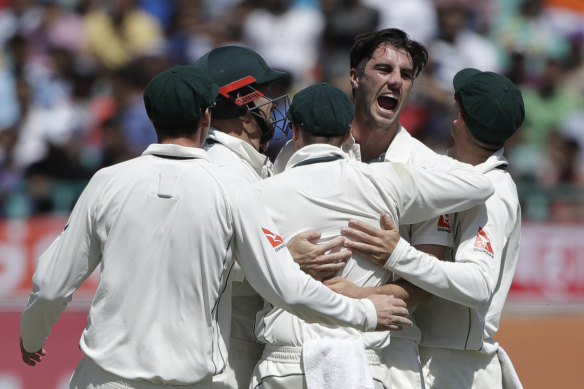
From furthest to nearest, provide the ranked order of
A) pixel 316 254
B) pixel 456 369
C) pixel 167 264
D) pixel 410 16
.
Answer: pixel 410 16 → pixel 456 369 → pixel 316 254 → pixel 167 264

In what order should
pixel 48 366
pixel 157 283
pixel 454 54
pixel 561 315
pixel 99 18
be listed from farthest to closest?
pixel 99 18
pixel 454 54
pixel 561 315
pixel 48 366
pixel 157 283

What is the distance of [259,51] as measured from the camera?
10234mm

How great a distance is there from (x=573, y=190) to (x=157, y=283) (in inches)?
265

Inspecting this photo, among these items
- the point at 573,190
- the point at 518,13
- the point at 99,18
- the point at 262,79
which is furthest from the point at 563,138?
the point at 262,79

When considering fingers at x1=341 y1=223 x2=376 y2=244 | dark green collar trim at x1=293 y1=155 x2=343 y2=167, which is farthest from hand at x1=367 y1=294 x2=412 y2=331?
Result: dark green collar trim at x1=293 y1=155 x2=343 y2=167

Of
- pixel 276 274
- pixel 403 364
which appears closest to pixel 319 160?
pixel 276 274

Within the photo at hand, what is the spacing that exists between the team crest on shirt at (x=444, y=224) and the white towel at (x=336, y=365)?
2.27ft

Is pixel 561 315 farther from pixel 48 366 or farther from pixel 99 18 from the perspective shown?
pixel 99 18

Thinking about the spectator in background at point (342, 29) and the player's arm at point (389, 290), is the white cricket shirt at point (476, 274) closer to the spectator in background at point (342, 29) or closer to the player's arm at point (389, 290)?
the player's arm at point (389, 290)

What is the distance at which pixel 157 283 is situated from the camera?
328 cm

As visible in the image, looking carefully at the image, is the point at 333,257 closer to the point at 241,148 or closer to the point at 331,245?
the point at 331,245

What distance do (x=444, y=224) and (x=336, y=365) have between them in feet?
2.76

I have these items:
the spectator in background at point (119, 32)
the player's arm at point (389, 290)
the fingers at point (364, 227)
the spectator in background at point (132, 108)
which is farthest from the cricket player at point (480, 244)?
the spectator in background at point (119, 32)

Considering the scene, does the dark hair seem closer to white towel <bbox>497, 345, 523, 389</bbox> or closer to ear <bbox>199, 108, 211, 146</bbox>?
ear <bbox>199, 108, 211, 146</bbox>
